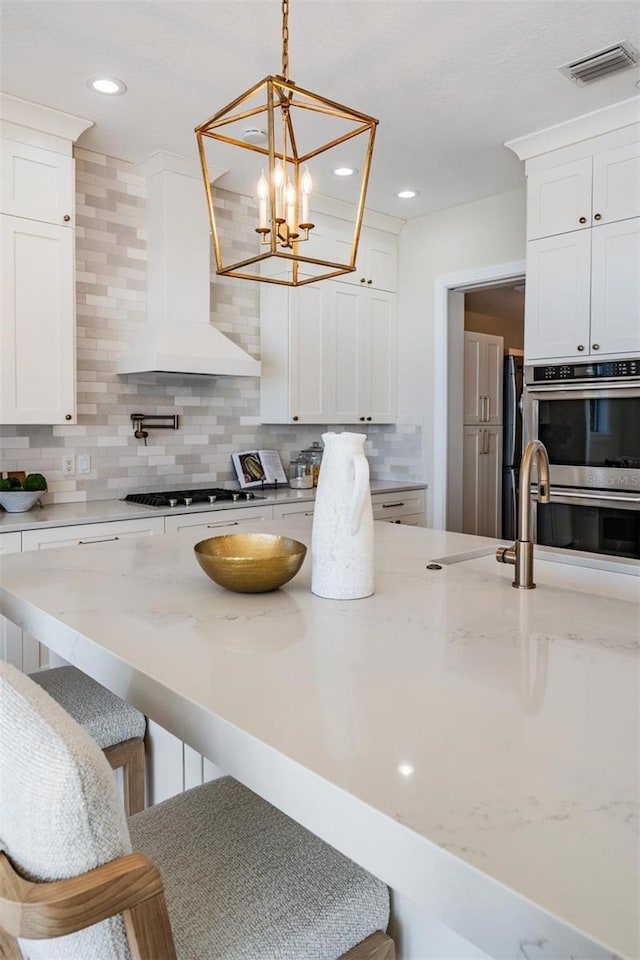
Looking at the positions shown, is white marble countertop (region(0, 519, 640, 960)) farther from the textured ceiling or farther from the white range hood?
the white range hood

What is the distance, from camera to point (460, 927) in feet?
1.99

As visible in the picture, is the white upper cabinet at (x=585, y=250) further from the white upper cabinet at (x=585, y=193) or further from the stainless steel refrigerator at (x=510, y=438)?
the stainless steel refrigerator at (x=510, y=438)

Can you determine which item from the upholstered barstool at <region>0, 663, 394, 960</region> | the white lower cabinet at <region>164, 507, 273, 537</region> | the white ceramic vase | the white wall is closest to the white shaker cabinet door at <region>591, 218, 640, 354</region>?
the white wall

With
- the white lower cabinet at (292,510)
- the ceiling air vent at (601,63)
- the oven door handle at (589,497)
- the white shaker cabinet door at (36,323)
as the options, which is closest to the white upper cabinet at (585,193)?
the ceiling air vent at (601,63)

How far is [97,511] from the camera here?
3.16 meters

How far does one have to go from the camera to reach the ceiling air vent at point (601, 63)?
8.36 ft

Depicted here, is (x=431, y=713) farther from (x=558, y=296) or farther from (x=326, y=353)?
(x=326, y=353)

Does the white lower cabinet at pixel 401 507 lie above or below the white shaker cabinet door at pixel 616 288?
below

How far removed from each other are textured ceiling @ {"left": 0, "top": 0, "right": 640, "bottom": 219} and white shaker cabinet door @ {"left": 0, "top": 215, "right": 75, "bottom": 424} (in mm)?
602

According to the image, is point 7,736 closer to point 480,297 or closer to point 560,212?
point 560,212

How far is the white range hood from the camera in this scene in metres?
3.52

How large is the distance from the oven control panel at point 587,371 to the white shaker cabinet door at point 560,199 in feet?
2.14

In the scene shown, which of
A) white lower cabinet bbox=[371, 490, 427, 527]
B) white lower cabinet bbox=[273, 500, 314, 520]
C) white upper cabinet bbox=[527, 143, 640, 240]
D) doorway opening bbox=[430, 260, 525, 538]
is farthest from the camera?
doorway opening bbox=[430, 260, 525, 538]

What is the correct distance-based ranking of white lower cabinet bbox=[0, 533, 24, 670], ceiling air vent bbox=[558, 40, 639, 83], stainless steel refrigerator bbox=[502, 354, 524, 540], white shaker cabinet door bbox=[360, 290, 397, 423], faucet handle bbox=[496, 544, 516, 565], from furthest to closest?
stainless steel refrigerator bbox=[502, 354, 524, 540] → white shaker cabinet door bbox=[360, 290, 397, 423] → white lower cabinet bbox=[0, 533, 24, 670] → ceiling air vent bbox=[558, 40, 639, 83] → faucet handle bbox=[496, 544, 516, 565]
